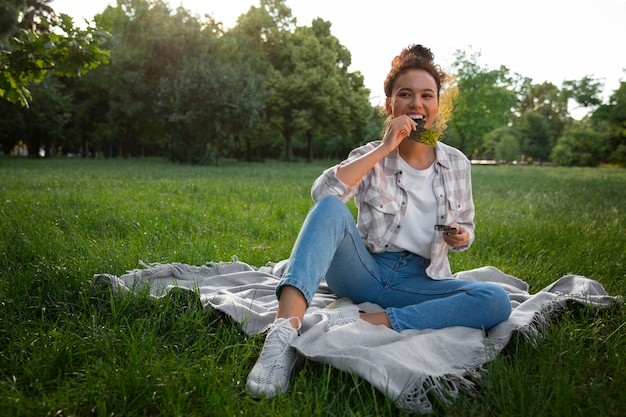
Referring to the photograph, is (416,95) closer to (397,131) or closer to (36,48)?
(397,131)

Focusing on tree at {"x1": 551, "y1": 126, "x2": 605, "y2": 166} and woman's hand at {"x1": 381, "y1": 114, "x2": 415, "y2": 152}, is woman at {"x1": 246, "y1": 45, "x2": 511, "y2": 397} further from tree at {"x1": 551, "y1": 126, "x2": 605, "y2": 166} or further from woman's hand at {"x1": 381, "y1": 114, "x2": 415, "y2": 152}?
tree at {"x1": 551, "y1": 126, "x2": 605, "y2": 166}

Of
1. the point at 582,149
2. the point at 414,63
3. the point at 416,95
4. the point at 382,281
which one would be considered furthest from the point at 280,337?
the point at 582,149

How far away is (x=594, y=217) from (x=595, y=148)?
144 feet

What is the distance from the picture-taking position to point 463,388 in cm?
205

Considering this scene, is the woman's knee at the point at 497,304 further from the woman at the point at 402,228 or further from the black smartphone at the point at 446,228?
the black smartphone at the point at 446,228

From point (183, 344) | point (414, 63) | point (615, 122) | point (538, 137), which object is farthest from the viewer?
point (538, 137)

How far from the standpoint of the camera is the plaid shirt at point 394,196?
111 inches

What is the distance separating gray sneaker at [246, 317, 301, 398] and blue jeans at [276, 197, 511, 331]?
219 mm

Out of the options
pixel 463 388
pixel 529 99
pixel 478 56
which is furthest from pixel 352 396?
pixel 529 99

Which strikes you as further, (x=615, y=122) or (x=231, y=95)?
(x=615, y=122)

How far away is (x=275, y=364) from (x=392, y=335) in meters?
0.68

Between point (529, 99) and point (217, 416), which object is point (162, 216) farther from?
point (529, 99)

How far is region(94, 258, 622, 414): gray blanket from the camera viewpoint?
2.04m

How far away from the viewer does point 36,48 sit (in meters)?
4.57
